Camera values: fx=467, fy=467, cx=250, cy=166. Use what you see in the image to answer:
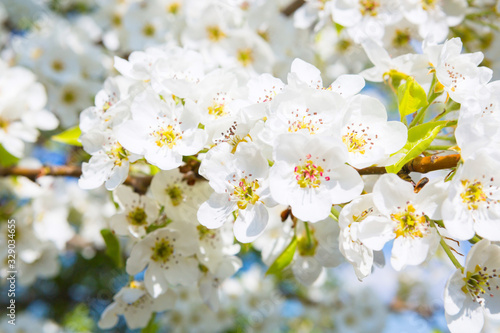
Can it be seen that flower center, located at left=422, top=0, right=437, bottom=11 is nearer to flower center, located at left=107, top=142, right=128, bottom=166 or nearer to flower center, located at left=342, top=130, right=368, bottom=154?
flower center, located at left=342, top=130, right=368, bottom=154

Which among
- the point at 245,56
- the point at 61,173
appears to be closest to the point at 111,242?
the point at 61,173

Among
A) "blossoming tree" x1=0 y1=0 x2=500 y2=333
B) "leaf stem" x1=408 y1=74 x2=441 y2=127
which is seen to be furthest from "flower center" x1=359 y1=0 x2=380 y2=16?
"leaf stem" x1=408 y1=74 x2=441 y2=127

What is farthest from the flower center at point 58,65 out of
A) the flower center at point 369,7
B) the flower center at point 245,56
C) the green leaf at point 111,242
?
the flower center at point 369,7

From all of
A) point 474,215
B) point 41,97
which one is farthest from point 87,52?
point 474,215

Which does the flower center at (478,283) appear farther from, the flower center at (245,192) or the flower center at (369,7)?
the flower center at (369,7)

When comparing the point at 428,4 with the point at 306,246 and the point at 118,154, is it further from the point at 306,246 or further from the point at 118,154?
the point at 118,154
